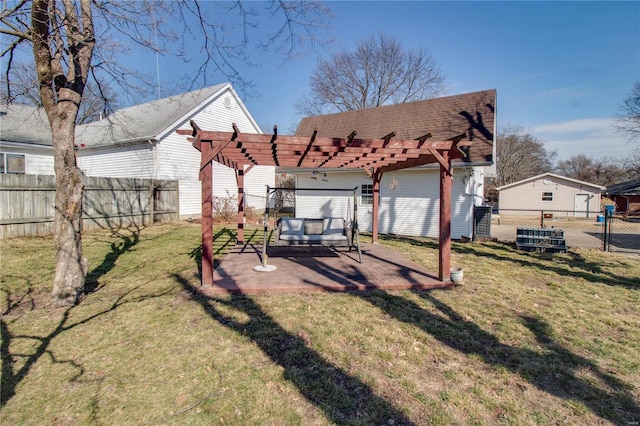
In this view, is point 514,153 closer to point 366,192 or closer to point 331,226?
point 366,192

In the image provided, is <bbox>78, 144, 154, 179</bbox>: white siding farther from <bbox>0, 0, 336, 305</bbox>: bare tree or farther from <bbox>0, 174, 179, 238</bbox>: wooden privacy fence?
<bbox>0, 0, 336, 305</bbox>: bare tree

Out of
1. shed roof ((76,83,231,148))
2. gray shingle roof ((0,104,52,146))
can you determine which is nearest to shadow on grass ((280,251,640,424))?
shed roof ((76,83,231,148))

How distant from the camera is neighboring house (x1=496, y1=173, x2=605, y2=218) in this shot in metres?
25.0

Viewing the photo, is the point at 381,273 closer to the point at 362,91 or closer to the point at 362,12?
the point at 362,12

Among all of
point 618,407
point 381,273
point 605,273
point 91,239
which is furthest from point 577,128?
point 91,239

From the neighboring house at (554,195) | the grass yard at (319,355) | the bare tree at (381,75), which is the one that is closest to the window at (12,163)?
the grass yard at (319,355)

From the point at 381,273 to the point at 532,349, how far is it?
286 centimetres

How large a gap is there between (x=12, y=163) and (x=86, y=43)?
13883 millimetres

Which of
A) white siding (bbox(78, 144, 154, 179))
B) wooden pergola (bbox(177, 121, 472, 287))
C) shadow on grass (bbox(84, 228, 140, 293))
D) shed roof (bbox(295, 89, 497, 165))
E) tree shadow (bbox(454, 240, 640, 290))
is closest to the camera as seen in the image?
wooden pergola (bbox(177, 121, 472, 287))

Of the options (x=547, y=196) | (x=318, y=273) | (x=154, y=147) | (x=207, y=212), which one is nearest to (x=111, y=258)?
(x=207, y=212)

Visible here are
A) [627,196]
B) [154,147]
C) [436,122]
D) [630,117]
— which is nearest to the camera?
[436,122]

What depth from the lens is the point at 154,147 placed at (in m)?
13.3

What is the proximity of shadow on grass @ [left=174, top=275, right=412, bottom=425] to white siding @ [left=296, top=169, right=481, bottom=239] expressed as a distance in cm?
757

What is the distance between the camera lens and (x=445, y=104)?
13062mm
